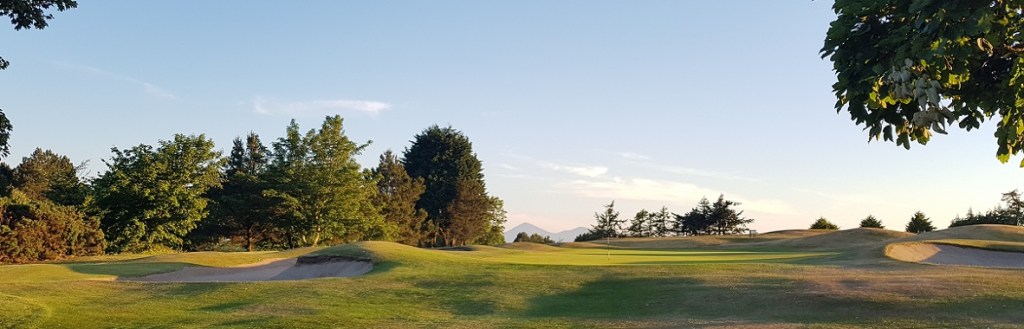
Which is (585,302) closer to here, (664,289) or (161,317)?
(664,289)

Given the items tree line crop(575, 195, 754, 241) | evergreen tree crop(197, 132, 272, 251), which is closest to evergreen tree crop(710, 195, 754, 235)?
tree line crop(575, 195, 754, 241)

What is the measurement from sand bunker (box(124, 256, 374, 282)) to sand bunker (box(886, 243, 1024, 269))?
23026mm

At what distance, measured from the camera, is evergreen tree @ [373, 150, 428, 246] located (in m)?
66.3

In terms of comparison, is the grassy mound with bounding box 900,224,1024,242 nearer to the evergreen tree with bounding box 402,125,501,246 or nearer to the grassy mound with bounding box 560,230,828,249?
the grassy mound with bounding box 560,230,828,249

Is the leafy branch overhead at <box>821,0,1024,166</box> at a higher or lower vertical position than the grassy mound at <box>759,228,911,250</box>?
higher

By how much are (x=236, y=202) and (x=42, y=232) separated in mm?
20371

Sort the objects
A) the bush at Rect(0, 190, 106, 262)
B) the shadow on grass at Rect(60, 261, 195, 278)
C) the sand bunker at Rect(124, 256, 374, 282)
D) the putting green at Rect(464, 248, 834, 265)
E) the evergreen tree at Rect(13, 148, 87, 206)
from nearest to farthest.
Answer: the shadow on grass at Rect(60, 261, 195, 278)
the sand bunker at Rect(124, 256, 374, 282)
the putting green at Rect(464, 248, 834, 265)
the bush at Rect(0, 190, 106, 262)
the evergreen tree at Rect(13, 148, 87, 206)

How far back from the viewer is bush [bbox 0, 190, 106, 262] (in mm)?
32531

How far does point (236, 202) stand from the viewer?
178 ft

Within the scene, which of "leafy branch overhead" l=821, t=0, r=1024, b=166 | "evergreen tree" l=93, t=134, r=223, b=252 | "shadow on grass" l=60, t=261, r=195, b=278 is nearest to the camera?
"leafy branch overhead" l=821, t=0, r=1024, b=166

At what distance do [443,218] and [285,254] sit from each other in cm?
4242

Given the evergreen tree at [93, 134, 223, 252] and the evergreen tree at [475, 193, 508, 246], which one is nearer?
the evergreen tree at [93, 134, 223, 252]

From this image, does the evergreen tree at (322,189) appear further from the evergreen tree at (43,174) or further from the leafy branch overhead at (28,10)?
the leafy branch overhead at (28,10)

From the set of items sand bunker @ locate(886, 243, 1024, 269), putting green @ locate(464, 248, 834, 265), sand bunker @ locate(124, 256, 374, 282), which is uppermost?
sand bunker @ locate(886, 243, 1024, 269)
